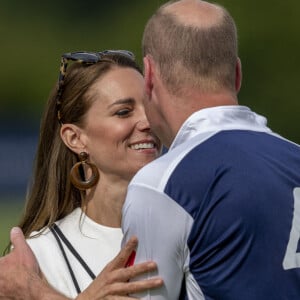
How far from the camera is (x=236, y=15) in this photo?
535 inches

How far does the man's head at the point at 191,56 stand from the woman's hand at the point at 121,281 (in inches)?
12.8

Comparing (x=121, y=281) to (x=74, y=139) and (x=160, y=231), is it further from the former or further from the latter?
(x=74, y=139)

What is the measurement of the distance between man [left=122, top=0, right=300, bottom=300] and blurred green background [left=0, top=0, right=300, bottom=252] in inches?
383

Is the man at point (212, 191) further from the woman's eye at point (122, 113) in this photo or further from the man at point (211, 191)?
the woman's eye at point (122, 113)

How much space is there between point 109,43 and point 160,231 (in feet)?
38.6

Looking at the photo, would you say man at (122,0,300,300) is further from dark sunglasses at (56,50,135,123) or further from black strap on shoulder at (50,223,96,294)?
dark sunglasses at (56,50,135,123)

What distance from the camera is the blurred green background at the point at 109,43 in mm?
12742

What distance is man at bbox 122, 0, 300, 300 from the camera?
2260mm

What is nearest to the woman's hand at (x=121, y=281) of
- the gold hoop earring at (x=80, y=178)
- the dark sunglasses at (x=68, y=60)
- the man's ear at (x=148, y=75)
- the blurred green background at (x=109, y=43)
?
the man's ear at (x=148, y=75)

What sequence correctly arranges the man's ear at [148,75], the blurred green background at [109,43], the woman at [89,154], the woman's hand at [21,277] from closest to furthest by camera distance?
the man's ear at [148,75] → the woman's hand at [21,277] → the woman at [89,154] → the blurred green background at [109,43]

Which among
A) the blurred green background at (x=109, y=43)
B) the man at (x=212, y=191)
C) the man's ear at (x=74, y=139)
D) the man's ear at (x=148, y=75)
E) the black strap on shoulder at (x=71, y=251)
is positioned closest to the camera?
the man at (x=212, y=191)

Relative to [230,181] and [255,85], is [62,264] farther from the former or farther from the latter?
[255,85]

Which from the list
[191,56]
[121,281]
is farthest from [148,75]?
[121,281]

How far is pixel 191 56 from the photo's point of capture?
2363mm
